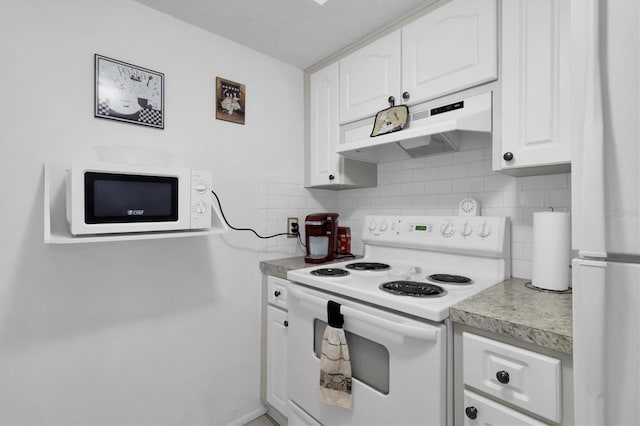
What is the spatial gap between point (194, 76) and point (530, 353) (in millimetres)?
1947

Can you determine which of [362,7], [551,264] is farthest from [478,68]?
[551,264]

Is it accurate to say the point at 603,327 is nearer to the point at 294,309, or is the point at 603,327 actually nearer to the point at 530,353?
the point at 530,353

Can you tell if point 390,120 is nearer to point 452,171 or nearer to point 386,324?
point 452,171

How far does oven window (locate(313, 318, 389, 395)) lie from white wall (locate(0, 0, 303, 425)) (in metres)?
0.86

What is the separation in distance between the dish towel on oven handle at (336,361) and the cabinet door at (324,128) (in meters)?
0.96

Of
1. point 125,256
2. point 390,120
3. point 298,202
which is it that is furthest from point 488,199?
point 125,256

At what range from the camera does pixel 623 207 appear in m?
0.60

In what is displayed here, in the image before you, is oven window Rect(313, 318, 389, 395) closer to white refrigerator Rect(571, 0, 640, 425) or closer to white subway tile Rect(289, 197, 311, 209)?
white refrigerator Rect(571, 0, 640, 425)

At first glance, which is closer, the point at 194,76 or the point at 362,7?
the point at 362,7

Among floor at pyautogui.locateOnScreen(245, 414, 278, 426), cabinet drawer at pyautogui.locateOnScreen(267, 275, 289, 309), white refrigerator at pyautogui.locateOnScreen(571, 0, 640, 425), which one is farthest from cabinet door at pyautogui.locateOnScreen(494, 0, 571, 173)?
floor at pyautogui.locateOnScreen(245, 414, 278, 426)

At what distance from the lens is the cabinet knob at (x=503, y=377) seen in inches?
34.6

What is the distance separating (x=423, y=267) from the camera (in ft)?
5.58

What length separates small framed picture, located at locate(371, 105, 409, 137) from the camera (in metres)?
1.57

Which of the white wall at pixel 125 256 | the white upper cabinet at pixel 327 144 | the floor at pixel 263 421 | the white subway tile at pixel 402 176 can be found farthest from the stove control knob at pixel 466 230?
the floor at pixel 263 421
